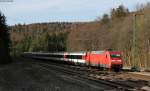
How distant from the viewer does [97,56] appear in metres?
51.7

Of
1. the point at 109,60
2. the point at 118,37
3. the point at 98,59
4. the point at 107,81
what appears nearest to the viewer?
the point at 107,81

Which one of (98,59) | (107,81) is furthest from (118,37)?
(107,81)

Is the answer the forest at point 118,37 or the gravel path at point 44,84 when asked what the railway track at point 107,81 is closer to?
the gravel path at point 44,84

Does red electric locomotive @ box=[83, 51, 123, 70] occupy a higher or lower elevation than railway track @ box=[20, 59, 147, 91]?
higher

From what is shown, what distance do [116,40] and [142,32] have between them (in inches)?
671

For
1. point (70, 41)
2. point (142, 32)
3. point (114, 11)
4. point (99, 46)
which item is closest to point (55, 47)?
point (70, 41)

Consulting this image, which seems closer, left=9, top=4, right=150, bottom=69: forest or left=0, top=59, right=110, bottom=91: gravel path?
left=0, top=59, right=110, bottom=91: gravel path

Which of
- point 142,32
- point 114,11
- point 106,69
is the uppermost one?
point 114,11

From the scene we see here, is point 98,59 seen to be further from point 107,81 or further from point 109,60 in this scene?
point 107,81

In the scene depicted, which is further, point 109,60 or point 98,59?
point 98,59

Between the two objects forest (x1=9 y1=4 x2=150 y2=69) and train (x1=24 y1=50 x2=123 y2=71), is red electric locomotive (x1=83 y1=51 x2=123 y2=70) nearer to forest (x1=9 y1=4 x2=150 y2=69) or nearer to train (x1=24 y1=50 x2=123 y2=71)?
train (x1=24 y1=50 x2=123 y2=71)

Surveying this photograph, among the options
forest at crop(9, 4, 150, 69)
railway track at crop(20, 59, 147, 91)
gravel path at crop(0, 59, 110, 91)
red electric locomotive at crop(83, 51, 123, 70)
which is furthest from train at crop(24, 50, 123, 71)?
gravel path at crop(0, 59, 110, 91)

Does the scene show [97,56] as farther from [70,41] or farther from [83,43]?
[70,41]

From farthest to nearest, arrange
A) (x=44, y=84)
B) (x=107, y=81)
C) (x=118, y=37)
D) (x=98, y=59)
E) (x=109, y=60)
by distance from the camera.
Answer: (x=118, y=37)
(x=98, y=59)
(x=109, y=60)
(x=107, y=81)
(x=44, y=84)
